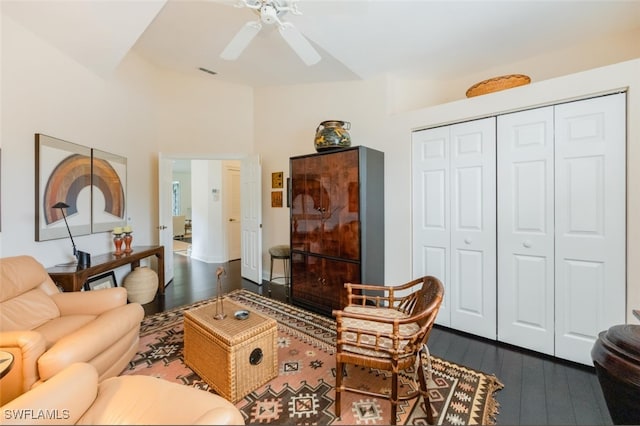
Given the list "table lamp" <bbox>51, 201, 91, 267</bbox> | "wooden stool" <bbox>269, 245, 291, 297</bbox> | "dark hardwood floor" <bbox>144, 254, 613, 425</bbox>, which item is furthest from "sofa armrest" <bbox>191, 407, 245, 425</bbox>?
"wooden stool" <bbox>269, 245, 291, 297</bbox>

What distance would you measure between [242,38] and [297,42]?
42cm

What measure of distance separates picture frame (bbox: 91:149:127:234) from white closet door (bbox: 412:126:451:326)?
11.8 feet

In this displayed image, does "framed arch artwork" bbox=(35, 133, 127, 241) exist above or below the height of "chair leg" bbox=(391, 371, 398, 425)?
above

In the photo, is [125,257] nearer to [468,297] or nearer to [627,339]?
[468,297]

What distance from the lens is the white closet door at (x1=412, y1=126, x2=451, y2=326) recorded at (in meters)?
2.74

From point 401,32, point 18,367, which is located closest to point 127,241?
point 18,367

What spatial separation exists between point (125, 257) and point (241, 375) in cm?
223

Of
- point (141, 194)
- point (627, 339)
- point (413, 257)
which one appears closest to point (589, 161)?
point (627, 339)

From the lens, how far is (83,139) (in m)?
2.99

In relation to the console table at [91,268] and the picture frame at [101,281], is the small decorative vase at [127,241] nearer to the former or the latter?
the console table at [91,268]

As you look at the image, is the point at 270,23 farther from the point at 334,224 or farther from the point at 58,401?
the point at 58,401

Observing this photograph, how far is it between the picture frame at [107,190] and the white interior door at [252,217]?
1.61 metres

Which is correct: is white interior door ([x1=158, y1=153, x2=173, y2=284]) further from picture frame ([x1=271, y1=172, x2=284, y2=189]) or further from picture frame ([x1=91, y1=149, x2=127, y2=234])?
picture frame ([x1=271, y1=172, x2=284, y2=189])

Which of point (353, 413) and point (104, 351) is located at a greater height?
point (104, 351)
